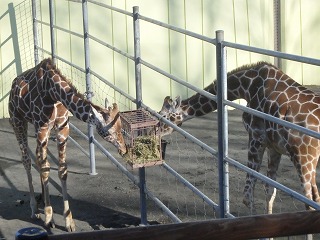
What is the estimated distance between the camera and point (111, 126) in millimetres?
5473

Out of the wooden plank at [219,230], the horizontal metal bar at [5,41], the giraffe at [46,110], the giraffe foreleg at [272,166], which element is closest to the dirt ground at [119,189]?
the giraffe at [46,110]

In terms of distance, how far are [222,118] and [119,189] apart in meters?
2.72

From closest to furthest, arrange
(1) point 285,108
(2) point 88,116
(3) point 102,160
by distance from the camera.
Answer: (1) point 285,108
(2) point 88,116
(3) point 102,160

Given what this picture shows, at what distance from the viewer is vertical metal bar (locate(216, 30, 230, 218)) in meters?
4.46

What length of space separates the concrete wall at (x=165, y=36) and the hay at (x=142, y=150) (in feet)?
14.4

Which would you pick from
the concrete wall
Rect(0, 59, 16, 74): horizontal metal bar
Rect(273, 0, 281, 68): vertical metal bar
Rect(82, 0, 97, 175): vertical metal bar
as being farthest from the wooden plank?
Rect(273, 0, 281, 68): vertical metal bar

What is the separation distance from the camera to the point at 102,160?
808cm

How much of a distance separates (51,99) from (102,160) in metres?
1.98

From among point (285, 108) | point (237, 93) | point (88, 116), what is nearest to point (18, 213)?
point (88, 116)

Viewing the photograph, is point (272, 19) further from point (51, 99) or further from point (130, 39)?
point (51, 99)

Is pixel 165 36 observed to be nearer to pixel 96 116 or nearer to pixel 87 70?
pixel 87 70

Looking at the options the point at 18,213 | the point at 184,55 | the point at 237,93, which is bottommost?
the point at 18,213

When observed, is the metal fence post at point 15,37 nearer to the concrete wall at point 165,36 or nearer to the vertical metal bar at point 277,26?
the concrete wall at point 165,36

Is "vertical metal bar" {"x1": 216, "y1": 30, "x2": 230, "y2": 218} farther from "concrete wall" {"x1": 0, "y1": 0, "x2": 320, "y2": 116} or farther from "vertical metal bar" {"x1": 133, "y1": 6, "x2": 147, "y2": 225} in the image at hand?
"concrete wall" {"x1": 0, "y1": 0, "x2": 320, "y2": 116}
